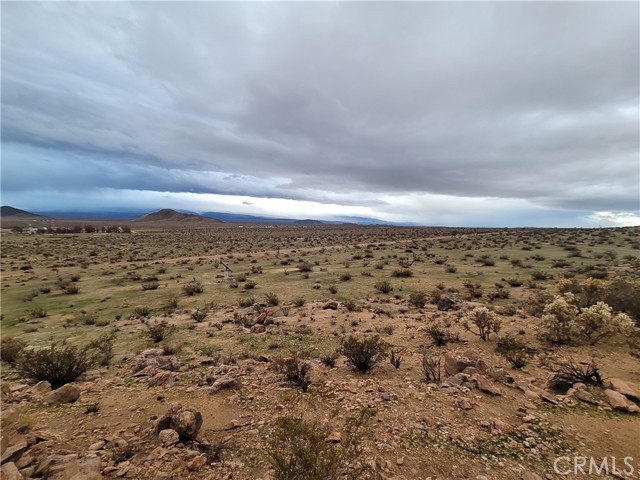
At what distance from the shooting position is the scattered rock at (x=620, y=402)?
5410mm

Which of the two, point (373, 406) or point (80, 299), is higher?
point (373, 406)

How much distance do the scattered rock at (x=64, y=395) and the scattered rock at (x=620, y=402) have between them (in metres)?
10.9

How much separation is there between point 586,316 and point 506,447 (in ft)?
19.6

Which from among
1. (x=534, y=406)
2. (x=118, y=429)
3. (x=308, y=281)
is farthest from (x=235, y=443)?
(x=308, y=281)

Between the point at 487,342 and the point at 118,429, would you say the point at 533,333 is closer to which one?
the point at 487,342

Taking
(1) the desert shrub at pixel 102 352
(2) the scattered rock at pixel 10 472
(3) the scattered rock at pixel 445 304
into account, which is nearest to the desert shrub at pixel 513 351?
(3) the scattered rock at pixel 445 304

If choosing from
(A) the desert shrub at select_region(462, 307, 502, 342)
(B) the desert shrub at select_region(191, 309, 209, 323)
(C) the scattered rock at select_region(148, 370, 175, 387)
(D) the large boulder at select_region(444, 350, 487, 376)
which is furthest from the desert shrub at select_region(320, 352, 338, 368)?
(B) the desert shrub at select_region(191, 309, 209, 323)

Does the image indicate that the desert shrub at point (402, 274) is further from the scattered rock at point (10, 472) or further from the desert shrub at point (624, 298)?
the scattered rock at point (10, 472)

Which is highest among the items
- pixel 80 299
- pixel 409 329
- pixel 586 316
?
pixel 586 316

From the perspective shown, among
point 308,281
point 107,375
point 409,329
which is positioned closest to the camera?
point 107,375

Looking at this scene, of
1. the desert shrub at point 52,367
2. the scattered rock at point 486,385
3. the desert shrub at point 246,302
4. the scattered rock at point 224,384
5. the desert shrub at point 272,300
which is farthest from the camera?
the desert shrub at point 272,300

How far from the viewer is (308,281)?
21.0 m

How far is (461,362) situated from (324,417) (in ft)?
12.3

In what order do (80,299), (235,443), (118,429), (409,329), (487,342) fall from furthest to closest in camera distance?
(80,299)
(409,329)
(487,342)
(118,429)
(235,443)
